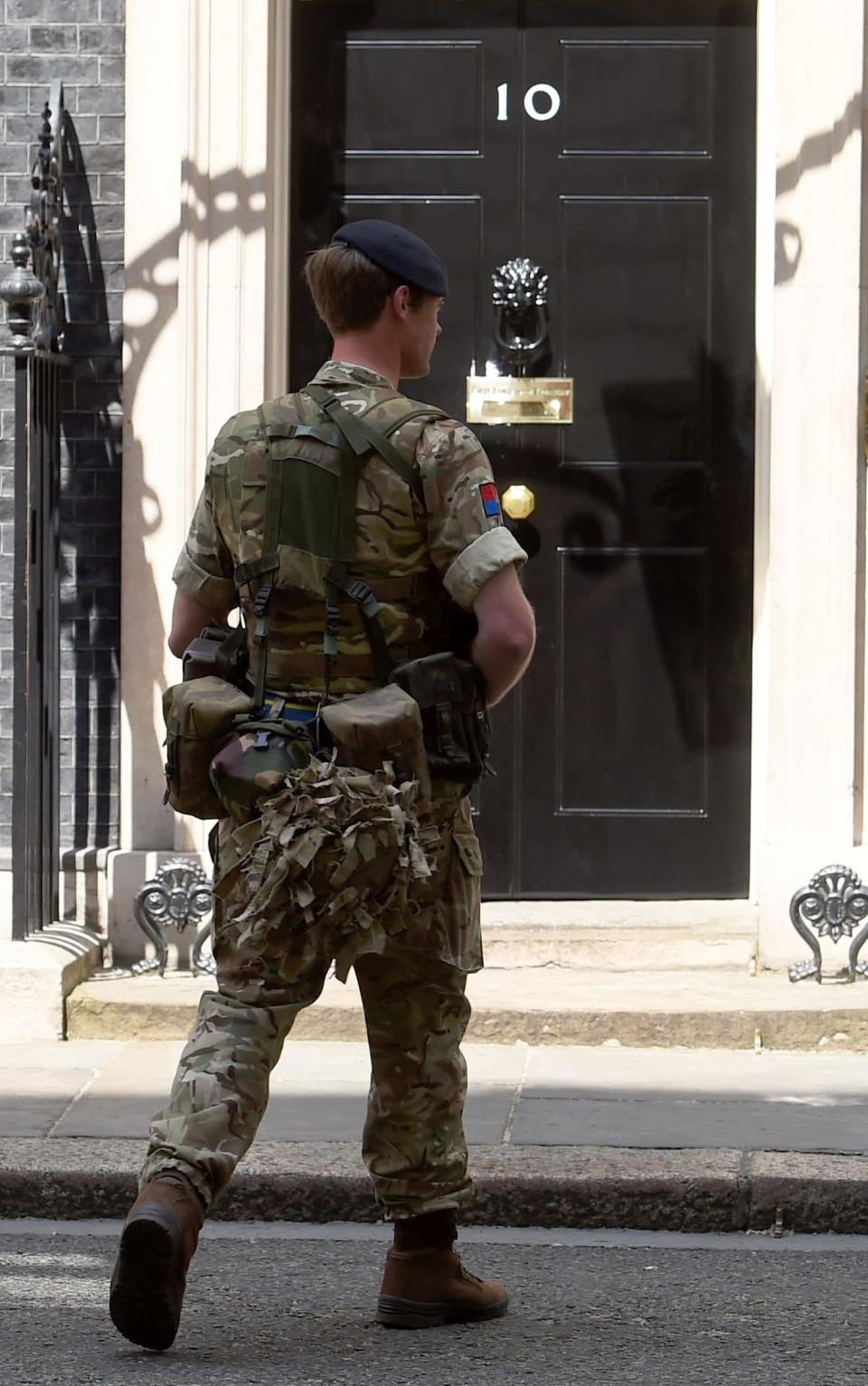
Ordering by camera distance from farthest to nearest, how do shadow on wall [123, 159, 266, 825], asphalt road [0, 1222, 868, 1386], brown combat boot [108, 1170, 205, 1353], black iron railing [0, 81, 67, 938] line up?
shadow on wall [123, 159, 266, 825] → black iron railing [0, 81, 67, 938] → asphalt road [0, 1222, 868, 1386] → brown combat boot [108, 1170, 205, 1353]

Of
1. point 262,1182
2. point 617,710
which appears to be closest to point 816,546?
point 617,710

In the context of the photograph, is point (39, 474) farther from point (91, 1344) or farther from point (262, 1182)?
point (91, 1344)

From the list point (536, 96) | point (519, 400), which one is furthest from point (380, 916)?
point (536, 96)

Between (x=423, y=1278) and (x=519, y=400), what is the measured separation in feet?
13.3

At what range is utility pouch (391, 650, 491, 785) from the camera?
3941mm

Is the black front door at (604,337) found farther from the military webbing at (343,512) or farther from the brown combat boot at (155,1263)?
the brown combat boot at (155,1263)

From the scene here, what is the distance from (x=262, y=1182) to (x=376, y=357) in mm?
2032

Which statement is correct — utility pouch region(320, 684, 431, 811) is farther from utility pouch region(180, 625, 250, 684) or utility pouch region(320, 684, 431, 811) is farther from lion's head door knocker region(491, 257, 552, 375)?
lion's head door knocker region(491, 257, 552, 375)

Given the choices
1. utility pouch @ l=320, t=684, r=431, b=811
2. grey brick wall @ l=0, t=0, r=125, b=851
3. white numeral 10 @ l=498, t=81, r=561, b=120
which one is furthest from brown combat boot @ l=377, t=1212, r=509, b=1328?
white numeral 10 @ l=498, t=81, r=561, b=120

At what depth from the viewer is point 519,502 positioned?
752cm

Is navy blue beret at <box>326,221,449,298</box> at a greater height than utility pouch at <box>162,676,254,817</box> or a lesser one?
greater

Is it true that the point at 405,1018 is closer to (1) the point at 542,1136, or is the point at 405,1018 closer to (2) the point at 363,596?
(2) the point at 363,596

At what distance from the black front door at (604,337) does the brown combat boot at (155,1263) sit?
4.02 metres

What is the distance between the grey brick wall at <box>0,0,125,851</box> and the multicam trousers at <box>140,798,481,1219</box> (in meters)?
3.55
